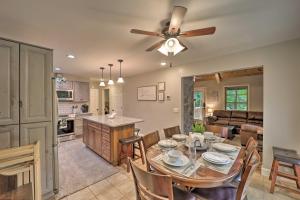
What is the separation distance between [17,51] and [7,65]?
0.20 meters

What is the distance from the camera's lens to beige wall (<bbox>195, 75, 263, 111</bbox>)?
6.69m

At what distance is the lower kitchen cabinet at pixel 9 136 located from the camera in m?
1.67

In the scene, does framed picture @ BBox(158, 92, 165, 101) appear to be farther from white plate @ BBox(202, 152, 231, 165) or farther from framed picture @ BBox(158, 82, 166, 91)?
white plate @ BBox(202, 152, 231, 165)

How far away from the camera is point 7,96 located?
1.70m

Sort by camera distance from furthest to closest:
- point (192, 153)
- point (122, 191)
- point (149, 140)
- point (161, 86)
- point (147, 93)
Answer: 1. point (147, 93)
2. point (161, 86)
3. point (122, 191)
4. point (149, 140)
5. point (192, 153)

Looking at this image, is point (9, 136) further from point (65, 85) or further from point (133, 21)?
point (65, 85)

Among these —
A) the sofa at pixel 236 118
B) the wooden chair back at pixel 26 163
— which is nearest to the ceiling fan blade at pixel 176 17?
the wooden chair back at pixel 26 163

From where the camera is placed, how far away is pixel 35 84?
1.91 m

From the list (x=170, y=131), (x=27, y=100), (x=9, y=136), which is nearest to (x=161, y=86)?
(x=170, y=131)

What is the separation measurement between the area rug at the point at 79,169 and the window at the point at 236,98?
691 cm

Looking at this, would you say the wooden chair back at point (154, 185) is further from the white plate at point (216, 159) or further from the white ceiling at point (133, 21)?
the white ceiling at point (133, 21)

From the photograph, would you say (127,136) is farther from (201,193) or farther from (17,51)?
(17,51)

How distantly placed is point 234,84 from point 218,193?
7.29 meters

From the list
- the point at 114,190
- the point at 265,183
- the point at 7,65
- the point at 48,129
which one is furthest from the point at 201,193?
the point at 7,65
